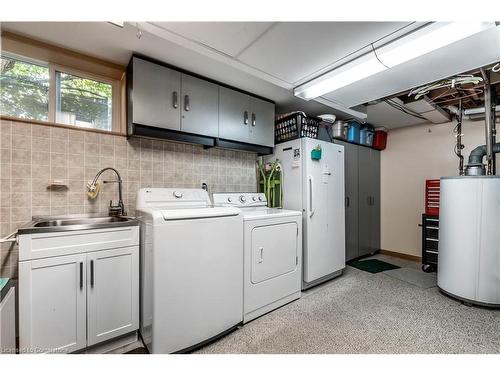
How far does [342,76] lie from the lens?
2160 millimetres

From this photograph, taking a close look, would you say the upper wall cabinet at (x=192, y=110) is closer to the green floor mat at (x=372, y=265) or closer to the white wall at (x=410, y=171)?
the green floor mat at (x=372, y=265)

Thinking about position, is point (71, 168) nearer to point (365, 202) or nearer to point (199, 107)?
point (199, 107)

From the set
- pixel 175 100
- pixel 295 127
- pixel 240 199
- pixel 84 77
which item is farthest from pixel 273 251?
pixel 84 77

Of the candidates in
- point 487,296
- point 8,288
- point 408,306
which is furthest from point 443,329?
point 8,288

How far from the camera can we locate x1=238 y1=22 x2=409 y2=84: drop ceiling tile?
5.16 feet

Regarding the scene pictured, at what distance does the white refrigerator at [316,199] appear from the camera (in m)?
2.68

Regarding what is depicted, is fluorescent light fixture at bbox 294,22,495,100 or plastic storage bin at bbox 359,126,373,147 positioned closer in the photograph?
fluorescent light fixture at bbox 294,22,495,100

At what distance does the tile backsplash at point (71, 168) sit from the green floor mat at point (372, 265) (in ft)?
9.37

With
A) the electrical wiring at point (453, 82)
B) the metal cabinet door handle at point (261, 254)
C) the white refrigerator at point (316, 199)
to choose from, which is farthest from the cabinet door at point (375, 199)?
the metal cabinet door handle at point (261, 254)

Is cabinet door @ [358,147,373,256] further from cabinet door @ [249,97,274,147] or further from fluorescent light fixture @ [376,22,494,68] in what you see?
fluorescent light fixture @ [376,22,494,68]

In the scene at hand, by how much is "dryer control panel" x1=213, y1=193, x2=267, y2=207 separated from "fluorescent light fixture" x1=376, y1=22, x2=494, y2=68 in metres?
1.89

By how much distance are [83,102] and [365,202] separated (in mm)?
4297

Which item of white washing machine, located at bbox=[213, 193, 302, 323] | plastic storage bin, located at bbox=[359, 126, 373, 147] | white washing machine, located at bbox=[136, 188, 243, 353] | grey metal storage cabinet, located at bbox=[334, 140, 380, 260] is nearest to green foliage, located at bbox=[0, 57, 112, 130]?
white washing machine, located at bbox=[136, 188, 243, 353]

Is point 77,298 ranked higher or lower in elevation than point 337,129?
lower
